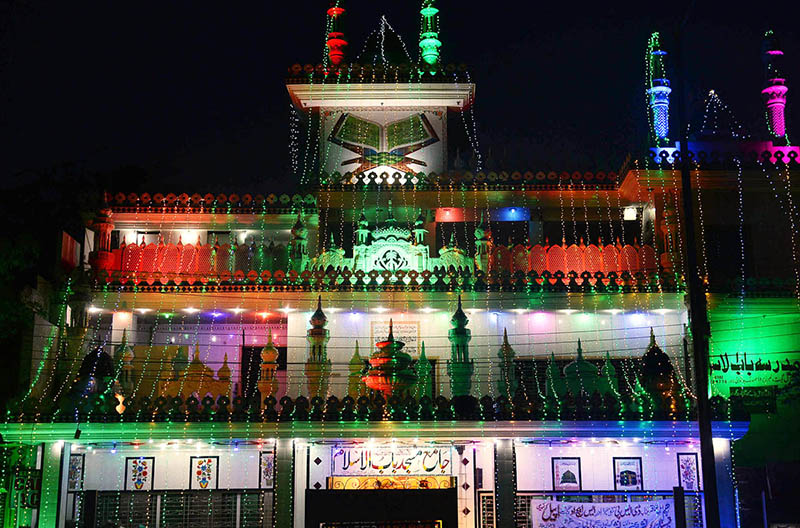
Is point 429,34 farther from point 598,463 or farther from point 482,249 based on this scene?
point 598,463

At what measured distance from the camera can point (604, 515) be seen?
58.4ft

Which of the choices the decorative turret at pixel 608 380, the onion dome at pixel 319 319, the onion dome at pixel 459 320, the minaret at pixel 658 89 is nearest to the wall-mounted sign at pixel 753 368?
the decorative turret at pixel 608 380

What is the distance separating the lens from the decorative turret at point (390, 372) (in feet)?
62.6

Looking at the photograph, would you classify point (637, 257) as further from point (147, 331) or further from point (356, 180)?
point (147, 331)

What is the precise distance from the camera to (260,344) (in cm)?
2344

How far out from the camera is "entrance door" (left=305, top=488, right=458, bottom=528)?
484 inches

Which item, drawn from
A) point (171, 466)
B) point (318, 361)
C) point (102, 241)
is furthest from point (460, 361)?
point (102, 241)

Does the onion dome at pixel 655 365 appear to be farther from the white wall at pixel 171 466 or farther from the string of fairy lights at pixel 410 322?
the white wall at pixel 171 466

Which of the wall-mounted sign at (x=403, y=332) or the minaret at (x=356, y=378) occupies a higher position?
the wall-mounted sign at (x=403, y=332)

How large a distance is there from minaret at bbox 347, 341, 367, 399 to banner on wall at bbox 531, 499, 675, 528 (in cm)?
472

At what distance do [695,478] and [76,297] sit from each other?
1473 cm

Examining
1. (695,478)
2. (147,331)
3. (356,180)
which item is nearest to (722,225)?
(695,478)

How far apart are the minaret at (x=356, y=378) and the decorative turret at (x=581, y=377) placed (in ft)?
15.0

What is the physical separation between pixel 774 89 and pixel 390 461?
1463 cm
